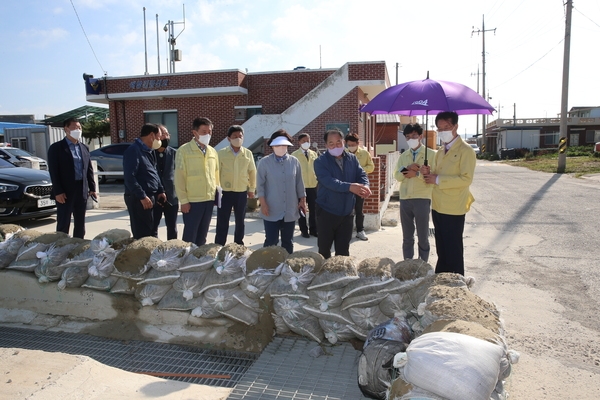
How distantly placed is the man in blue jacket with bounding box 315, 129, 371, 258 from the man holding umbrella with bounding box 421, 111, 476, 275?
696 mm

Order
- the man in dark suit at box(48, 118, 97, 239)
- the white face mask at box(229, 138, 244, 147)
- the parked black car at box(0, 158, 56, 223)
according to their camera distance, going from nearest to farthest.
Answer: the man in dark suit at box(48, 118, 97, 239), the white face mask at box(229, 138, 244, 147), the parked black car at box(0, 158, 56, 223)

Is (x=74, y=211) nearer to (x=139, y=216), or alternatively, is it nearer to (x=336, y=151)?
(x=139, y=216)

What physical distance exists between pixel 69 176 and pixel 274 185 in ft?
8.49

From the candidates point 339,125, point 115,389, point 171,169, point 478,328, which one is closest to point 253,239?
point 171,169

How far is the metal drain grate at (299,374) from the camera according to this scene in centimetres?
275

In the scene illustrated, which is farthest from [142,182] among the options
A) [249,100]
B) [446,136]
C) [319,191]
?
[249,100]

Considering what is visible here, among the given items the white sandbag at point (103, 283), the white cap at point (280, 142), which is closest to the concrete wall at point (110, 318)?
the white sandbag at point (103, 283)

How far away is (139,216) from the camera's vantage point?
5.11 m

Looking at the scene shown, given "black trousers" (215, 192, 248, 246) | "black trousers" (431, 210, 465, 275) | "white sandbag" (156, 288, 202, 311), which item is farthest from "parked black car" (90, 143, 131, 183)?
"black trousers" (431, 210, 465, 275)

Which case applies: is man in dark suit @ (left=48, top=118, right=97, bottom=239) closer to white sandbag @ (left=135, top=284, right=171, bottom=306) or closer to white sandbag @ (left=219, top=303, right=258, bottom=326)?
white sandbag @ (left=135, top=284, right=171, bottom=306)

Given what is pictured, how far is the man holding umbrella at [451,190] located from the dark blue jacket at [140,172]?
120 inches

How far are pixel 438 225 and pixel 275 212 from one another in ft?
6.07

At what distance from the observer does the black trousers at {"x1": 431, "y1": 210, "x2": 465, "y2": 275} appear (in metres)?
4.02

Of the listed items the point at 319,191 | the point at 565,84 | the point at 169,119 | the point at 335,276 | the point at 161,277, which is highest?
the point at 565,84
